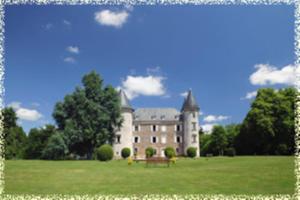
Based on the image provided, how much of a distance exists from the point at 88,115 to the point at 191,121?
1700 cm

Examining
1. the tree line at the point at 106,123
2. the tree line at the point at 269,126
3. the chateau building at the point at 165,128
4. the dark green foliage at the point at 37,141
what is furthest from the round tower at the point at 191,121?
the dark green foliage at the point at 37,141

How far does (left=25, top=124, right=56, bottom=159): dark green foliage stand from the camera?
41.9m

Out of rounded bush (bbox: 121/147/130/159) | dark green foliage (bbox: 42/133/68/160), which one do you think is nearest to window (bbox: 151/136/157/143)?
rounded bush (bbox: 121/147/130/159)

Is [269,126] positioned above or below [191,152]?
above

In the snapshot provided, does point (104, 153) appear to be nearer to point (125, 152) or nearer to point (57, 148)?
point (57, 148)

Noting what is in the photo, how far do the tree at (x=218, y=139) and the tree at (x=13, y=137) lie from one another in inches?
1081

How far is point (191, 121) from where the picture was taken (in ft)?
142

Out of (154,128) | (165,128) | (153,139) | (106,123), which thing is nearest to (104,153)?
(106,123)

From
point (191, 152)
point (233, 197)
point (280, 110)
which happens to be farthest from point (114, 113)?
point (233, 197)

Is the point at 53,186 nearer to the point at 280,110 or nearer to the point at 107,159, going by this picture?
the point at 107,159

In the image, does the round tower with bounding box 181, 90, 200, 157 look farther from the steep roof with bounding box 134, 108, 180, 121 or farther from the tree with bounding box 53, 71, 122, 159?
the tree with bounding box 53, 71, 122, 159

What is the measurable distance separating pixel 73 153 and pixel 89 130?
A: 4.41 m

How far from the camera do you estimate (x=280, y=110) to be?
33.9 m

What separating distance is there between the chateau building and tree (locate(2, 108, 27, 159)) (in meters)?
14.9
